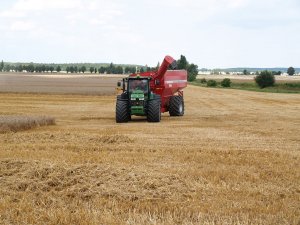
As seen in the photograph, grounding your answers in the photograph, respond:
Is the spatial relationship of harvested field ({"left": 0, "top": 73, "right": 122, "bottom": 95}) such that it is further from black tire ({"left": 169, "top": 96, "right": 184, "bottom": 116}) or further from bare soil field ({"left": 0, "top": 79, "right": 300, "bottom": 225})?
bare soil field ({"left": 0, "top": 79, "right": 300, "bottom": 225})

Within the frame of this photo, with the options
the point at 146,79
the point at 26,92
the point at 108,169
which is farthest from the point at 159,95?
the point at 26,92

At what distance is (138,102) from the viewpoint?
68.0 ft

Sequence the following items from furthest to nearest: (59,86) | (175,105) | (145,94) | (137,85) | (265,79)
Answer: (265,79) → (59,86) → (175,105) → (137,85) → (145,94)

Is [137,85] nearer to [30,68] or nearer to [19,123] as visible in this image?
[19,123]

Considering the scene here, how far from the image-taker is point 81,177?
8.40 m

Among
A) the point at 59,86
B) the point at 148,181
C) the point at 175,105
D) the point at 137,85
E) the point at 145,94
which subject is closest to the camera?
the point at 148,181

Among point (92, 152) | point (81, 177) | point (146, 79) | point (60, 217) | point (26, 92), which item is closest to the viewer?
point (60, 217)

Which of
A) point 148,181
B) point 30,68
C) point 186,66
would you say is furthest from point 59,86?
point 30,68

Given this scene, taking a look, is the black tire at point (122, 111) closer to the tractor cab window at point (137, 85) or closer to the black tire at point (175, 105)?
the tractor cab window at point (137, 85)

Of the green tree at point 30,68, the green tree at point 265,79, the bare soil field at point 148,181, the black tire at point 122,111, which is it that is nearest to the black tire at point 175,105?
the black tire at point 122,111

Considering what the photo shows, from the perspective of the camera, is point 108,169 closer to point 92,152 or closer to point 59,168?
point 59,168

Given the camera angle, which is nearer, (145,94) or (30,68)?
(145,94)

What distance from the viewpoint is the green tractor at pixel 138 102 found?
20719 mm

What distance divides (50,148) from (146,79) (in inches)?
359
